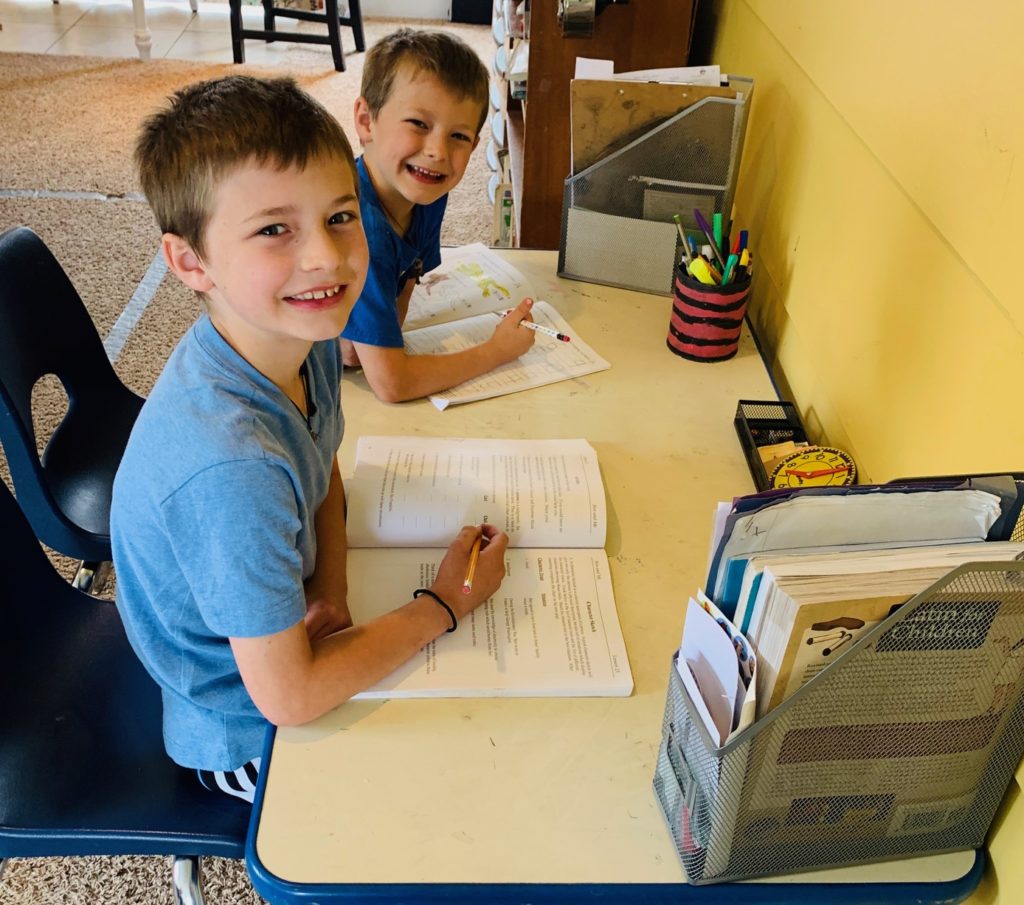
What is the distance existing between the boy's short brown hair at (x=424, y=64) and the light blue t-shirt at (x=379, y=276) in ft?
0.35

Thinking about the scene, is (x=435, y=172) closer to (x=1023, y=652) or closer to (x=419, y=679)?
(x=419, y=679)

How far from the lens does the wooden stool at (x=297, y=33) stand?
4320mm

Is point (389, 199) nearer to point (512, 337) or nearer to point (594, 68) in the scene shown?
point (512, 337)

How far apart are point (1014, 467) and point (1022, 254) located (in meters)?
0.16

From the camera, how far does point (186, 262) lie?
0.83 m

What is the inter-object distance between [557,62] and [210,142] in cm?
110

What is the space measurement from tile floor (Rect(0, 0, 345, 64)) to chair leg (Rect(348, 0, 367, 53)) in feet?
0.60

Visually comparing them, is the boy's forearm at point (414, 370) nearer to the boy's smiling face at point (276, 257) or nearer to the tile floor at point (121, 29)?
the boy's smiling face at point (276, 257)

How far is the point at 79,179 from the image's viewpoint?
3301mm

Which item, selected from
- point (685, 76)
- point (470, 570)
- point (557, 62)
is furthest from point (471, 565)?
point (557, 62)

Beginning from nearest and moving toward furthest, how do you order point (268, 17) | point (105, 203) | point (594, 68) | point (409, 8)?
point (594, 68)
point (105, 203)
point (268, 17)
point (409, 8)

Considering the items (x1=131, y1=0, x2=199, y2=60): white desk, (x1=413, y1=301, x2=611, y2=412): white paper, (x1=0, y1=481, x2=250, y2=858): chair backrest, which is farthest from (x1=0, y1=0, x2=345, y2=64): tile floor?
(x1=0, y1=481, x2=250, y2=858): chair backrest

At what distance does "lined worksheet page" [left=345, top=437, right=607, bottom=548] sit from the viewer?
97 centimetres

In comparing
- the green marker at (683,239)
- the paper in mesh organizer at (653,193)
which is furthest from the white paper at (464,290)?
the green marker at (683,239)
